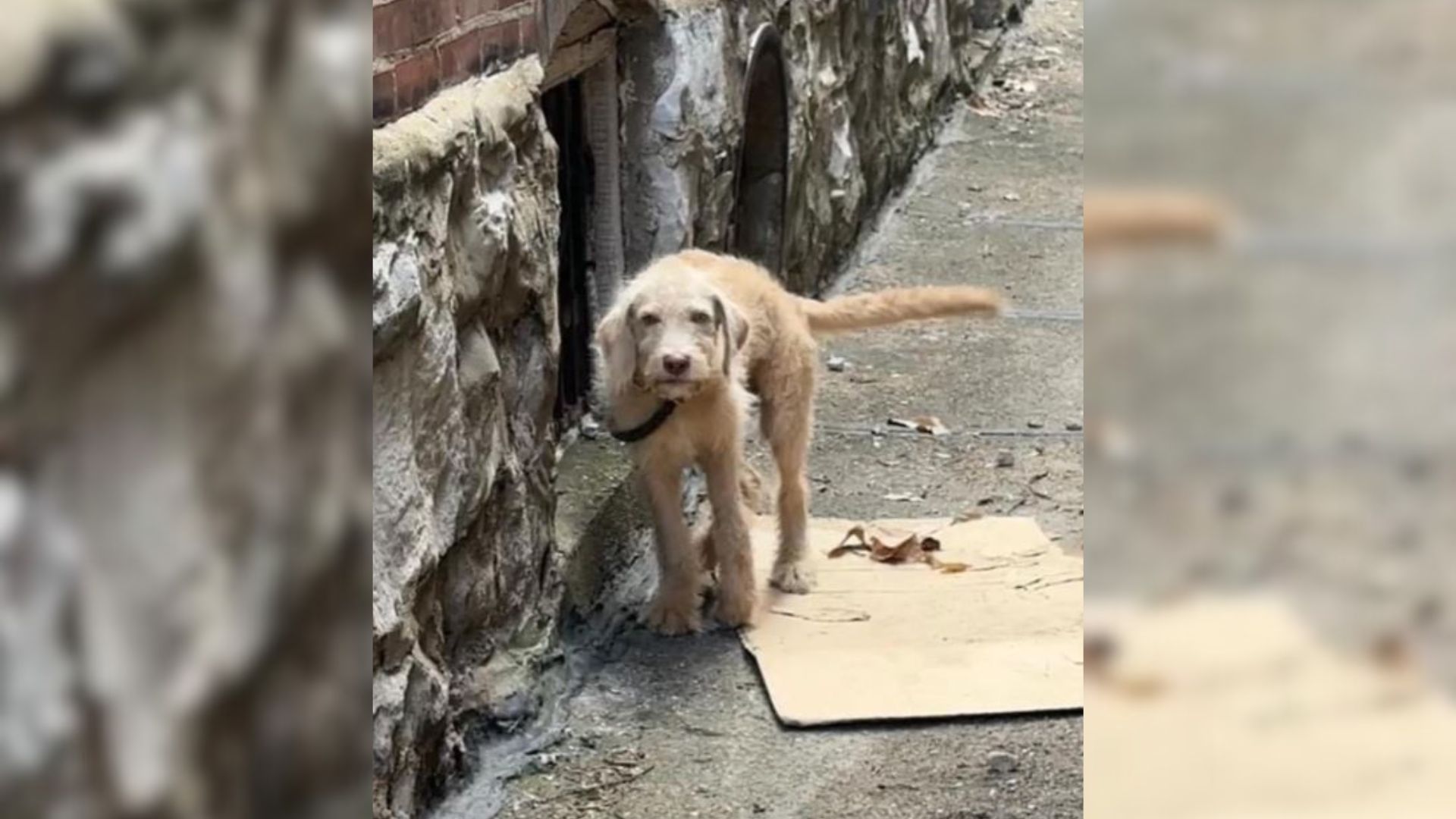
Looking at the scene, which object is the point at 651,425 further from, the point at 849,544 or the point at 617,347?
the point at 849,544

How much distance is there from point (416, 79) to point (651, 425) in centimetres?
128

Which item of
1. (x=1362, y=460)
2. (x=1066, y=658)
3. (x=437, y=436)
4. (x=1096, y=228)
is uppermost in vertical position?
(x=1096, y=228)

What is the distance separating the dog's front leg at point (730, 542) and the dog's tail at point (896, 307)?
2.30 feet

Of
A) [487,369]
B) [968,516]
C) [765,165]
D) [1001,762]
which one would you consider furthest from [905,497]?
[487,369]

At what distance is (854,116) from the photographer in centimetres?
858

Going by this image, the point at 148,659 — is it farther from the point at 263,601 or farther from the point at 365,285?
the point at 365,285

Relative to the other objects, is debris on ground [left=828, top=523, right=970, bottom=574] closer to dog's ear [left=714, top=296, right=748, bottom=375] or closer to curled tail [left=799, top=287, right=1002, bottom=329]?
curled tail [left=799, top=287, right=1002, bottom=329]

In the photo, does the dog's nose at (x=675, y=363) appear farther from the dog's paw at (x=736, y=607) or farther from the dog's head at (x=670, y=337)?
the dog's paw at (x=736, y=607)

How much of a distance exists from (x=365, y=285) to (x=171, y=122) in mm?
137

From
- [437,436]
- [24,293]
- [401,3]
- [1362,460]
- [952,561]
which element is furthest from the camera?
[952,561]

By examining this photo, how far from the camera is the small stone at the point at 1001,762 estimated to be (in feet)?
12.8

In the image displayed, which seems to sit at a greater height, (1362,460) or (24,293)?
(24,293)

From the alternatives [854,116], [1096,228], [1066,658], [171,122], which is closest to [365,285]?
[171,122]

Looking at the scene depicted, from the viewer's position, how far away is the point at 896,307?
5094 millimetres
